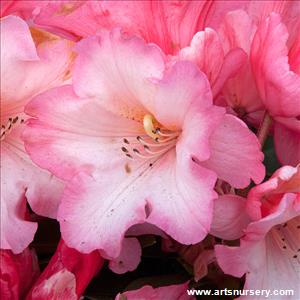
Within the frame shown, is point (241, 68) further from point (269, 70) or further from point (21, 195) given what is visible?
point (21, 195)

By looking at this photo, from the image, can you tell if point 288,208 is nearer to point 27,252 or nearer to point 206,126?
point 206,126

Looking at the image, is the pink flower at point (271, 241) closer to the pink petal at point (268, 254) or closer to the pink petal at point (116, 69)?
the pink petal at point (268, 254)

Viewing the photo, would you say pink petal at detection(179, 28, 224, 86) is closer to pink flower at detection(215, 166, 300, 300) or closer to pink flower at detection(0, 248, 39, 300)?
pink flower at detection(215, 166, 300, 300)

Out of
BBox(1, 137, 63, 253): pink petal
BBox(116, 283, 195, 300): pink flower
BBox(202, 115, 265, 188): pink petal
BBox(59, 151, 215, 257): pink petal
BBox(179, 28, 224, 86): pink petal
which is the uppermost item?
BBox(179, 28, 224, 86): pink petal

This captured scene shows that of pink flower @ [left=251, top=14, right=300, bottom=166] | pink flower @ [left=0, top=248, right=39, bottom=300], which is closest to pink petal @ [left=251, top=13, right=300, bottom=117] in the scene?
pink flower @ [left=251, top=14, right=300, bottom=166]

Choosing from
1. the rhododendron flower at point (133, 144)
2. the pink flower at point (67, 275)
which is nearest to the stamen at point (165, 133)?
the rhododendron flower at point (133, 144)

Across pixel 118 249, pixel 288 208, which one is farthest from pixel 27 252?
pixel 288 208

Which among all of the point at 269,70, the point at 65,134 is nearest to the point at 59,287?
the point at 65,134
